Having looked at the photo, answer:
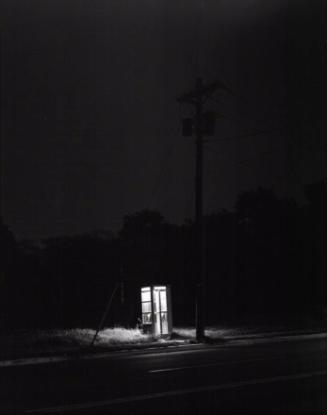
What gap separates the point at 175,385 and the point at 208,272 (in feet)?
108

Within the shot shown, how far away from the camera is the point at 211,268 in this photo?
4434 centimetres

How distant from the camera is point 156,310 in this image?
24672 millimetres

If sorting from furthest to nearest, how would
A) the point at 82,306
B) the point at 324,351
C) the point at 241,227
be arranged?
the point at 241,227, the point at 82,306, the point at 324,351

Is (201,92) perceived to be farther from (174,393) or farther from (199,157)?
(174,393)

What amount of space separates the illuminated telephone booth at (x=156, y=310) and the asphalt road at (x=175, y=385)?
6.67m

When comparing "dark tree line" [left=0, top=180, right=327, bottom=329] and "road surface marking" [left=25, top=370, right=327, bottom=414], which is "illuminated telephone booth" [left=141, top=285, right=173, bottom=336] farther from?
"road surface marking" [left=25, top=370, right=327, bottom=414]

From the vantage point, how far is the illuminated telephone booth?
24.5 m

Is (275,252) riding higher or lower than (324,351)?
higher

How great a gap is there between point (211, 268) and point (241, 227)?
261 inches

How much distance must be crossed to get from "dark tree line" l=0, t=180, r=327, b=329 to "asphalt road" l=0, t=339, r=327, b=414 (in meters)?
19.0

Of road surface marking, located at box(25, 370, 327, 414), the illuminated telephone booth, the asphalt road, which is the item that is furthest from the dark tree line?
road surface marking, located at box(25, 370, 327, 414)

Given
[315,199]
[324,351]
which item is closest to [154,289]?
[324,351]

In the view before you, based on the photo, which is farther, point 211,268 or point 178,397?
point 211,268

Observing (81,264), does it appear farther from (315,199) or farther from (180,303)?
(315,199)
